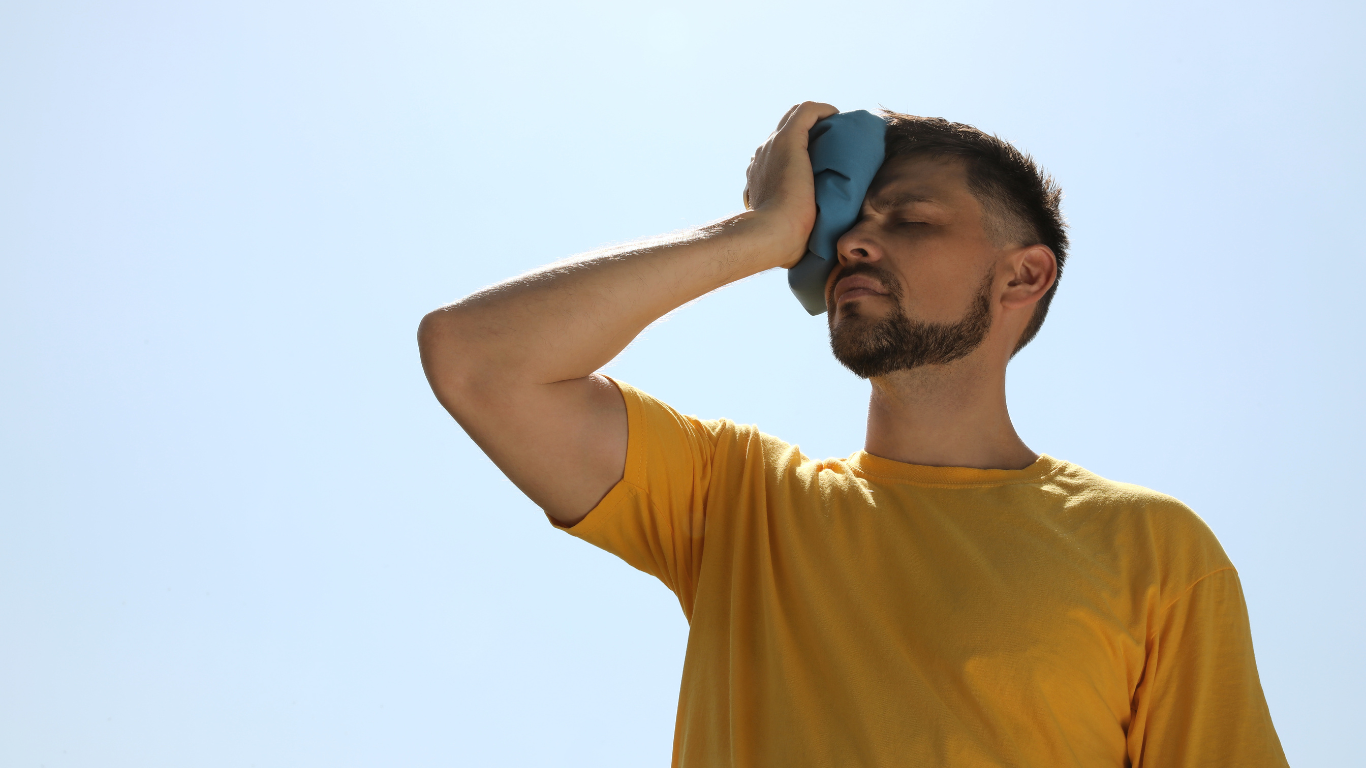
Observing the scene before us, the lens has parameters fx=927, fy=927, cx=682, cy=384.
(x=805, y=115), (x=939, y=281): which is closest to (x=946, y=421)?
(x=939, y=281)

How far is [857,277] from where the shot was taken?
158 cm

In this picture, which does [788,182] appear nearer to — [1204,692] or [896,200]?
[896,200]

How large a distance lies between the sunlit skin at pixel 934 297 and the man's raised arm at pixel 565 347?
7.9 inches

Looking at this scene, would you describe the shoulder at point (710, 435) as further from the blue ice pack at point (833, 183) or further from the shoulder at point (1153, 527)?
the shoulder at point (1153, 527)

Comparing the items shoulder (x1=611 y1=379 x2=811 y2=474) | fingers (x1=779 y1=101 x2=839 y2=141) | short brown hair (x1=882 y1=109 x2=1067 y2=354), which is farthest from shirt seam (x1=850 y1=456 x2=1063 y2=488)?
fingers (x1=779 y1=101 x2=839 y2=141)

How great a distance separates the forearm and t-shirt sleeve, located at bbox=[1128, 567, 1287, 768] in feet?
2.74

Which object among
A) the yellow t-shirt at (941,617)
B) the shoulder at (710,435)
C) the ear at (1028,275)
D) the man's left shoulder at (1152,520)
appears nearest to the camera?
the yellow t-shirt at (941,617)

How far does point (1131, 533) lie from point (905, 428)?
40cm

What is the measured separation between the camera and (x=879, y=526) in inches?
57.5

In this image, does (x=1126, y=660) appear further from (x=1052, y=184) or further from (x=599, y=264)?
(x=1052, y=184)

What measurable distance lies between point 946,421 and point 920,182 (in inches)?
17.2

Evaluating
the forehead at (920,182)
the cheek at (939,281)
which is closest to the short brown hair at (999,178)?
the forehead at (920,182)

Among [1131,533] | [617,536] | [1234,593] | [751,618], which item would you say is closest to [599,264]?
[617,536]

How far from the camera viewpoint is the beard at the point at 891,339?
1564 millimetres
